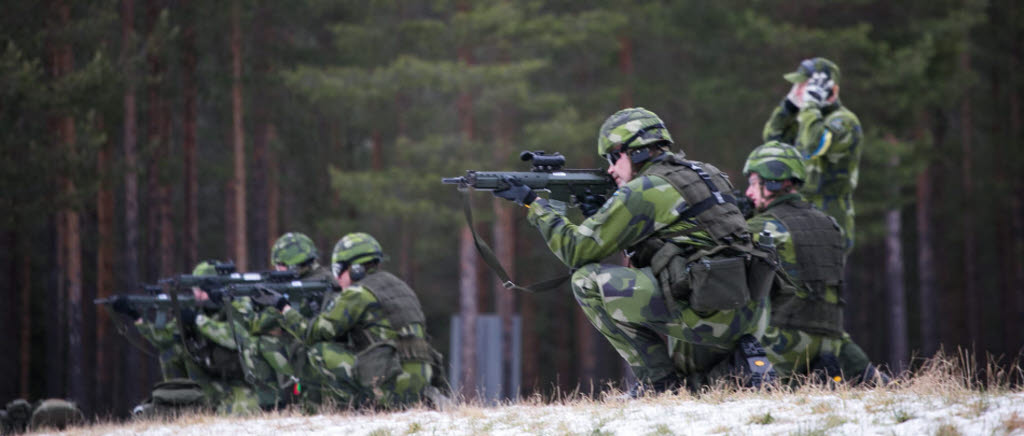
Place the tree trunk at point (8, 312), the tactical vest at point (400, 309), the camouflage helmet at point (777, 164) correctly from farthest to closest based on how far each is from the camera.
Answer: the tree trunk at point (8, 312), the tactical vest at point (400, 309), the camouflage helmet at point (777, 164)

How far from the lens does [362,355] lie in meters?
9.73

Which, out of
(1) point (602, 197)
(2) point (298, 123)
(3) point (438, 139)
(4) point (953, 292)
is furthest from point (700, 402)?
(4) point (953, 292)

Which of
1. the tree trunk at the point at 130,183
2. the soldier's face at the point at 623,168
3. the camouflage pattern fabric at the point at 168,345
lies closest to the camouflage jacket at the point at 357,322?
the camouflage pattern fabric at the point at 168,345

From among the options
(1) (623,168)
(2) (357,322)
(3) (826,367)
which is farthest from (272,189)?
(1) (623,168)

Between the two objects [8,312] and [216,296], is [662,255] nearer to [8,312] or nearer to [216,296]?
[216,296]

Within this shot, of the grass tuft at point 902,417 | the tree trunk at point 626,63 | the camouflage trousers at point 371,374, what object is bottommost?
the camouflage trousers at point 371,374

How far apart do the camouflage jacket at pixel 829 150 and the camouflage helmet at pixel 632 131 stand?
2725 millimetres

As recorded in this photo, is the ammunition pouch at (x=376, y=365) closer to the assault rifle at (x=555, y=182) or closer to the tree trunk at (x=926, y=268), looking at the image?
the assault rifle at (x=555, y=182)

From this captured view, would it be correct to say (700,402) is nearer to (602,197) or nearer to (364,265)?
(602,197)

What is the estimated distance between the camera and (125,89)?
1858cm

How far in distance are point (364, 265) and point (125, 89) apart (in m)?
10.1

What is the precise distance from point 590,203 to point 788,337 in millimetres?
1931

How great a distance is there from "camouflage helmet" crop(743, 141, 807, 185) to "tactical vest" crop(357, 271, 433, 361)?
3.27 metres

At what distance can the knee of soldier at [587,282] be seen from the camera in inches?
278
